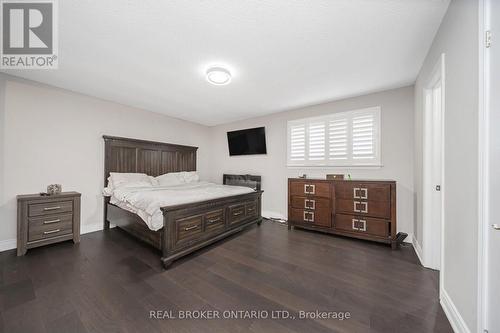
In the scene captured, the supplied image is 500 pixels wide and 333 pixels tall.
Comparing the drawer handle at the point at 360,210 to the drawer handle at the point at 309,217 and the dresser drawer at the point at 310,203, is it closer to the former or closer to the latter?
the dresser drawer at the point at 310,203

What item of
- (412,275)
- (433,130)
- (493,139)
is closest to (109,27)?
(493,139)

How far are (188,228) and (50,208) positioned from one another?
2111mm

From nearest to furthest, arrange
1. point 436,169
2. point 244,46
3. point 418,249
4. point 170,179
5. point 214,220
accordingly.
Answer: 1. point 244,46
2. point 436,169
3. point 418,249
4. point 214,220
5. point 170,179

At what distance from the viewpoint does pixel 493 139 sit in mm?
1035

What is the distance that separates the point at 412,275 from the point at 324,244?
1.06 m

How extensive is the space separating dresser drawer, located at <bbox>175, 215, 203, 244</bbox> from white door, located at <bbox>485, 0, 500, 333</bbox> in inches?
103

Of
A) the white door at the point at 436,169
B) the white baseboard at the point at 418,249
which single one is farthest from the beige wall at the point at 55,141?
the white baseboard at the point at 418,249

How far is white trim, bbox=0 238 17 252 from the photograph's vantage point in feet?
8.29

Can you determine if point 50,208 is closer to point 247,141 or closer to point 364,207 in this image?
point 247,141

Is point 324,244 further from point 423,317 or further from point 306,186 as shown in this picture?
point 423,317

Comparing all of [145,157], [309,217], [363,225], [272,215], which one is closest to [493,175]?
[363,225]

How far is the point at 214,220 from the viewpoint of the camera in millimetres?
2869

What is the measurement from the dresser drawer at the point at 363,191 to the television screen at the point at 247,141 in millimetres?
1998

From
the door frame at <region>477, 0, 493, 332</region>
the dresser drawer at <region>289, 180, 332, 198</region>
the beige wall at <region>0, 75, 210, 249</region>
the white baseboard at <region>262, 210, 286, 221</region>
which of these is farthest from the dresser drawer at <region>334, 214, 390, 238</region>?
the beige wall at <region>0, 75, 210, 249</region>
